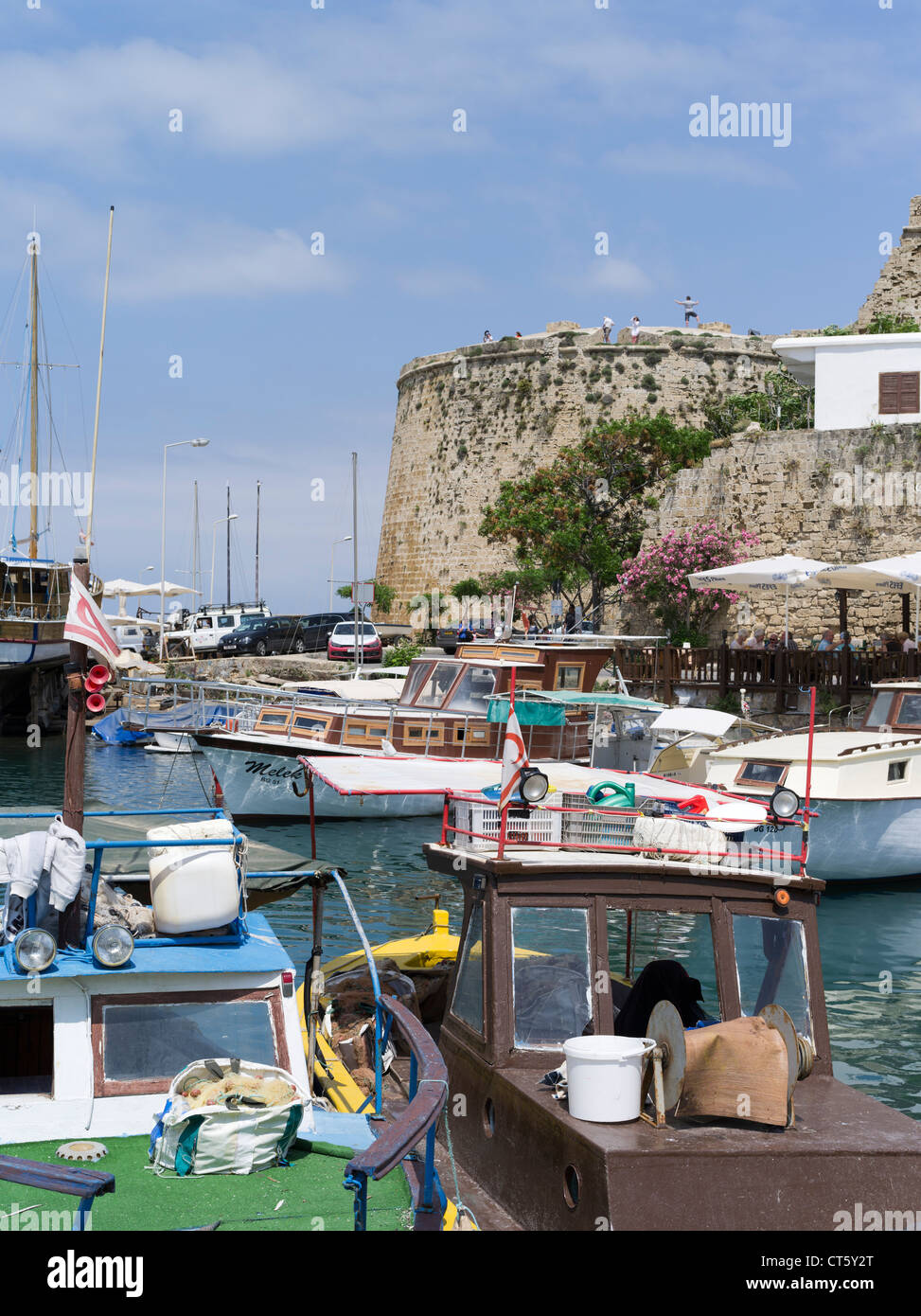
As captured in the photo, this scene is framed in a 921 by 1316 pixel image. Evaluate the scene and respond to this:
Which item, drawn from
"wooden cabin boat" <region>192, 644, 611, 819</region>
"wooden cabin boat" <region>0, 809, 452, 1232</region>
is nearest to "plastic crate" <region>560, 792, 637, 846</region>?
"wooden cabin boat" <region>0, 809, 452, 1232</region>

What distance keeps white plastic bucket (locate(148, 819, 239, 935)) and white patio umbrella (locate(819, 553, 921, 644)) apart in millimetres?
19508

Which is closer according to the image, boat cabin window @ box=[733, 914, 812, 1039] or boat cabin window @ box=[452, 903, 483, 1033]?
boat cabin window @ box=[733, 914, 812, 1039]

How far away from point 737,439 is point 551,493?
840cm

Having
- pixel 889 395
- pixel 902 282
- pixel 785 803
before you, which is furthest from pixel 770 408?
pixel 785 803

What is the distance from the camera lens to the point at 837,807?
53.6 ft

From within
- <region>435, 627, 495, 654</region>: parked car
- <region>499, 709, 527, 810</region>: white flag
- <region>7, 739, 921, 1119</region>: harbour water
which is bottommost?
<region>7, 739, 921, 1119</region>: harbour water

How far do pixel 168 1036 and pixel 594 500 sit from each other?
36.1 m

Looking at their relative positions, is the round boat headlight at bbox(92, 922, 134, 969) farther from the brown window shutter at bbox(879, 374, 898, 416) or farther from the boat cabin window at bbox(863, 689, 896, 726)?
the brown window shutter at bbox(879, 374, 898, 416)

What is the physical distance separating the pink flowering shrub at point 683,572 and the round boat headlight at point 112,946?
27.6m

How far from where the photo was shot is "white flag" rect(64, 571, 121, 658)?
256 inches
